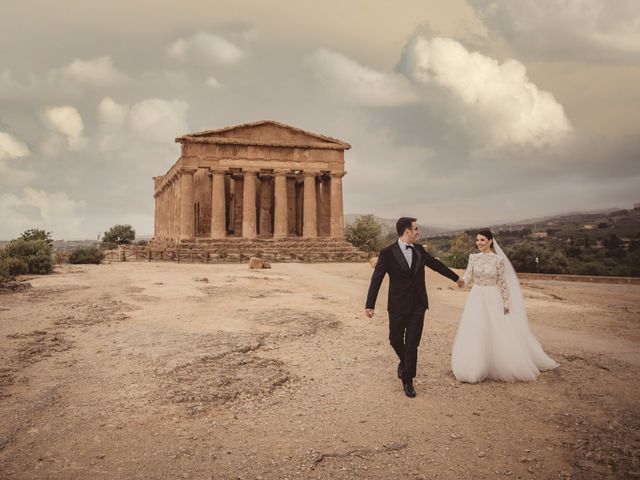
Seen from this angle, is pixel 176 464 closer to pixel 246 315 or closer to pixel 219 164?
pixel 246 315

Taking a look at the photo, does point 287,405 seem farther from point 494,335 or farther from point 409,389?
point 494,335

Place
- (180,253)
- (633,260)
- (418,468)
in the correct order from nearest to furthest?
(418,468) < (180,253) < (633,260)

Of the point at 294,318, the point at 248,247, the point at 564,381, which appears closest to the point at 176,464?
the point at 564,381

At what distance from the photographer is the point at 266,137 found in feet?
114

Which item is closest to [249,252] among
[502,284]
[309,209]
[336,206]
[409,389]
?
[309,209]

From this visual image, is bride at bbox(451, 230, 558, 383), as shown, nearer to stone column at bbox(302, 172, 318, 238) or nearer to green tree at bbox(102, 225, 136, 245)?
stone column at bbox(302, 172, 318, 238)

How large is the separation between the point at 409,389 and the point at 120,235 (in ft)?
241

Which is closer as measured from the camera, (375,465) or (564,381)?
(375,465)

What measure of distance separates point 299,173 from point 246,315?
2780 cm

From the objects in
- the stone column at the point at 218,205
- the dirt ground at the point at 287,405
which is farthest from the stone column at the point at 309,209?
the dirt ground at the point at 287,405

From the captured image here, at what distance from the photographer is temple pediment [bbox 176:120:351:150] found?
3341 cm

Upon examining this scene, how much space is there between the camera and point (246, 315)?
400 inches

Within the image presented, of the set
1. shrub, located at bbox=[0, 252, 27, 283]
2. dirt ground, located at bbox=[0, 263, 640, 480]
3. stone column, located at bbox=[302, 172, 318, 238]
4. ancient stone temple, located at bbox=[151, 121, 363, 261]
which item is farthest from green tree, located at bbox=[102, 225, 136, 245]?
dirt ground, located at bbox=[0, 263, 640, 480]

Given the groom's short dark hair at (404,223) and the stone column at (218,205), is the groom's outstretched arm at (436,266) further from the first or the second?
the stone column at (218,205)
